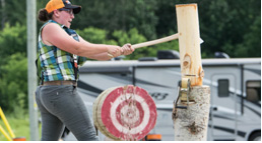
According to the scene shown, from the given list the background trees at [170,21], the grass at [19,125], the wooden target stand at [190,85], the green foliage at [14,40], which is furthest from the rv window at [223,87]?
the background trees at [170,21]

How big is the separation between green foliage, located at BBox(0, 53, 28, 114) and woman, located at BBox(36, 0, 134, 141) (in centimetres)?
1855

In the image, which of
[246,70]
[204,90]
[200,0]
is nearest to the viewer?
[204,90]

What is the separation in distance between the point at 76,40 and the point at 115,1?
90.1 ft

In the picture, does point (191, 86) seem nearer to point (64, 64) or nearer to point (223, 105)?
point (64, 64)

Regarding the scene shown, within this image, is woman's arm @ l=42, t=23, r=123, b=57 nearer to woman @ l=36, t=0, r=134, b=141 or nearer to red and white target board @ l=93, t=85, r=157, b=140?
woman @ l=36, t=0, r=134, b=141

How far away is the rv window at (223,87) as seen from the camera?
12656 millimetres

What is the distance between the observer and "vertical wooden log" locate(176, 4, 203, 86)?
395 cm

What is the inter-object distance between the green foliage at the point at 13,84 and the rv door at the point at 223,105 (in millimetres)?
11225

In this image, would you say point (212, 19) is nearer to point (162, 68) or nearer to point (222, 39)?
point (222, 39)

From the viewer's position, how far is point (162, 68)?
42.1 feet

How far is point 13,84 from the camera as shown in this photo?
74.5 feet

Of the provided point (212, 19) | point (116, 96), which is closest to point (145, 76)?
point (116, 96)

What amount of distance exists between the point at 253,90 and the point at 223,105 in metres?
0.69

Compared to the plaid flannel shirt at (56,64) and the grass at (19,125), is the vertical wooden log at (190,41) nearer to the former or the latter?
the plaid flannel shirt at (56,64)
